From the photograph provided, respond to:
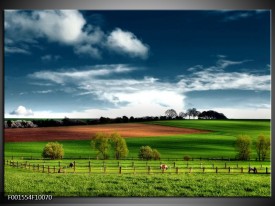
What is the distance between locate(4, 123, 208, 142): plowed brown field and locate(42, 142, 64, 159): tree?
0.19 feet

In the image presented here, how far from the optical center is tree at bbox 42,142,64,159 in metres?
3.48

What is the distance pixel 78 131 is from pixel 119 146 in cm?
44

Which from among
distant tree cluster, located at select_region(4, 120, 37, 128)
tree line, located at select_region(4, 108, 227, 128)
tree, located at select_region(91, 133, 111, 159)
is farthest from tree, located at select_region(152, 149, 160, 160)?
distant tree cluster, located at select_region(4, 120, 37, 128)

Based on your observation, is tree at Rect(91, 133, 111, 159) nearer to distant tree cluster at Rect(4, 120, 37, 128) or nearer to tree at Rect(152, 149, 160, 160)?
tree at Rect(152, 149, 160, 160)

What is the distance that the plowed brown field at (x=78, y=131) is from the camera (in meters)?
3.50

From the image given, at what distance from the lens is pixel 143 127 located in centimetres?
360

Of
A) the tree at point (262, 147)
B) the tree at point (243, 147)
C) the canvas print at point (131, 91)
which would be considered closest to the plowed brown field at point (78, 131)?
the canvas print at point (131, 91)

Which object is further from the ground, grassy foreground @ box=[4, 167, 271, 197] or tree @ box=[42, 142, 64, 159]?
tree @ box=[42, 142, 64, 159]

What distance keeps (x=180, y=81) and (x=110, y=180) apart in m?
1.18

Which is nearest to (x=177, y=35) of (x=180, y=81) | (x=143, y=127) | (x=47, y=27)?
(x=180, y=81)

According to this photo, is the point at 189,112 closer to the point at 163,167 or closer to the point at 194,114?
the point at 194,114

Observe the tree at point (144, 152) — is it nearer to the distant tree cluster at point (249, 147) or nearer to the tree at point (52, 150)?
the tree at point (52, 150)

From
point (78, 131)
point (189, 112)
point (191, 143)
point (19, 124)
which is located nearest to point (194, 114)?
point (189, 112)

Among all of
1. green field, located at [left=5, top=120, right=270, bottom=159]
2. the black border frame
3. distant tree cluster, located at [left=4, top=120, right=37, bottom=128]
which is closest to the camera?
the black border frame
